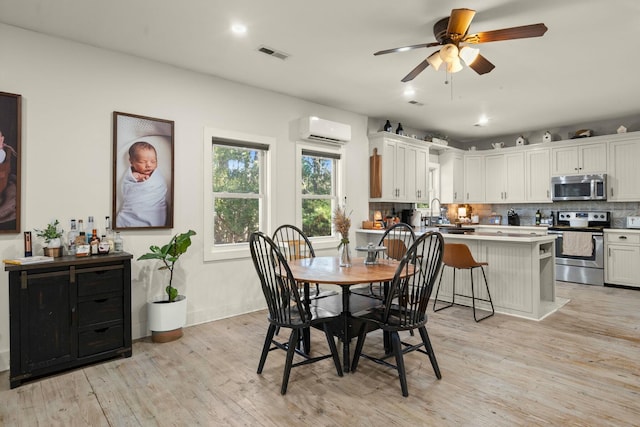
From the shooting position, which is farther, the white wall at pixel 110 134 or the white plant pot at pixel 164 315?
the white plant pot at pixel 164 315

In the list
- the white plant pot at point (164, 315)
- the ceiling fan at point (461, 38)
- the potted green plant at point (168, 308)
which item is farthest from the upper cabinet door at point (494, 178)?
the white plant pot at point (164, 315)

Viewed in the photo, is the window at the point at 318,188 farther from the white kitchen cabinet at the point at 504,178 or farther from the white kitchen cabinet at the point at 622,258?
the white kitchen cabinet at the point at 622,258

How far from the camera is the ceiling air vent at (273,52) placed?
332 centimetres

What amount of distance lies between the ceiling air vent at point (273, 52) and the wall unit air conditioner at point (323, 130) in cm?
114

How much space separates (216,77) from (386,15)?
79.4 inches

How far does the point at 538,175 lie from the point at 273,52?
17.8 feet

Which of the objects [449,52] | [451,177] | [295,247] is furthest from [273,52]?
[451,177]

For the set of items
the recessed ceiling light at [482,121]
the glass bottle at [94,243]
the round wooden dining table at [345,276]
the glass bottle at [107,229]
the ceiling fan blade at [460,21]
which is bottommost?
the round wooden dining table at [345,276]

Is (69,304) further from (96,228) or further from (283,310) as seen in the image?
(283,310)

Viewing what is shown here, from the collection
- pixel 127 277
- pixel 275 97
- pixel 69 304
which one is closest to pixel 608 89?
pixel 275 97

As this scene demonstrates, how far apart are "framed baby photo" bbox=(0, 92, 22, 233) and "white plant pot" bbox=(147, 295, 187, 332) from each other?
119 cm

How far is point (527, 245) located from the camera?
13.0 feet

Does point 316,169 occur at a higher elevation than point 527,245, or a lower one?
higher

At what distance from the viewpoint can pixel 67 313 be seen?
271 centimetres
